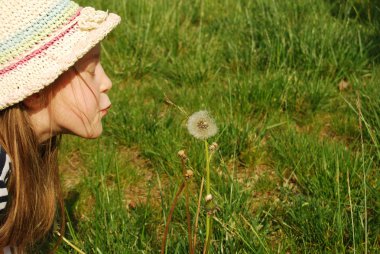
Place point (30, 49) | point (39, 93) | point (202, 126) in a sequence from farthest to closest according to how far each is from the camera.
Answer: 1. point (39, 93)
2. point (30, 49)
3. point (202, 126)

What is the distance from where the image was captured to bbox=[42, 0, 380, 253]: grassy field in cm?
234

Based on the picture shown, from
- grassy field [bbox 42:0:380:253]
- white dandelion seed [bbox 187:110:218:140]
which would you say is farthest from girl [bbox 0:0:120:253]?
white dandelion seed [bbox 187:110:218:140]

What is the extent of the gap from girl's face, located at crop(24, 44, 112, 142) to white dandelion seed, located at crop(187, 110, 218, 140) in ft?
1.39

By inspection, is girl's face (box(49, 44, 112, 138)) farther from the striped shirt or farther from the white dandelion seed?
the white dandelion seed

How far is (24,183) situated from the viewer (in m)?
2.12

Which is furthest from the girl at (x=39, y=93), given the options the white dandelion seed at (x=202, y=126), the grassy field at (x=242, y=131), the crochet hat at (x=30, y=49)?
the white dandelion seed at (x=202, y=126)

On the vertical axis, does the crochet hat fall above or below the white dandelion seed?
above

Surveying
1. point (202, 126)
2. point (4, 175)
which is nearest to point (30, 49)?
point (4, 175)

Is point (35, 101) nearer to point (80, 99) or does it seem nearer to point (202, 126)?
point (80, 99)

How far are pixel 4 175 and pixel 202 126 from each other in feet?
2.14

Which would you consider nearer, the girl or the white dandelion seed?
the white dandelion seed

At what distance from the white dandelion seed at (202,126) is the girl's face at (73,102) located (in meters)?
0.42

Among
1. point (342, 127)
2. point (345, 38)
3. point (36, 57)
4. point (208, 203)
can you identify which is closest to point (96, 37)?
point (36, 57)

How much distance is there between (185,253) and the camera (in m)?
2.16
